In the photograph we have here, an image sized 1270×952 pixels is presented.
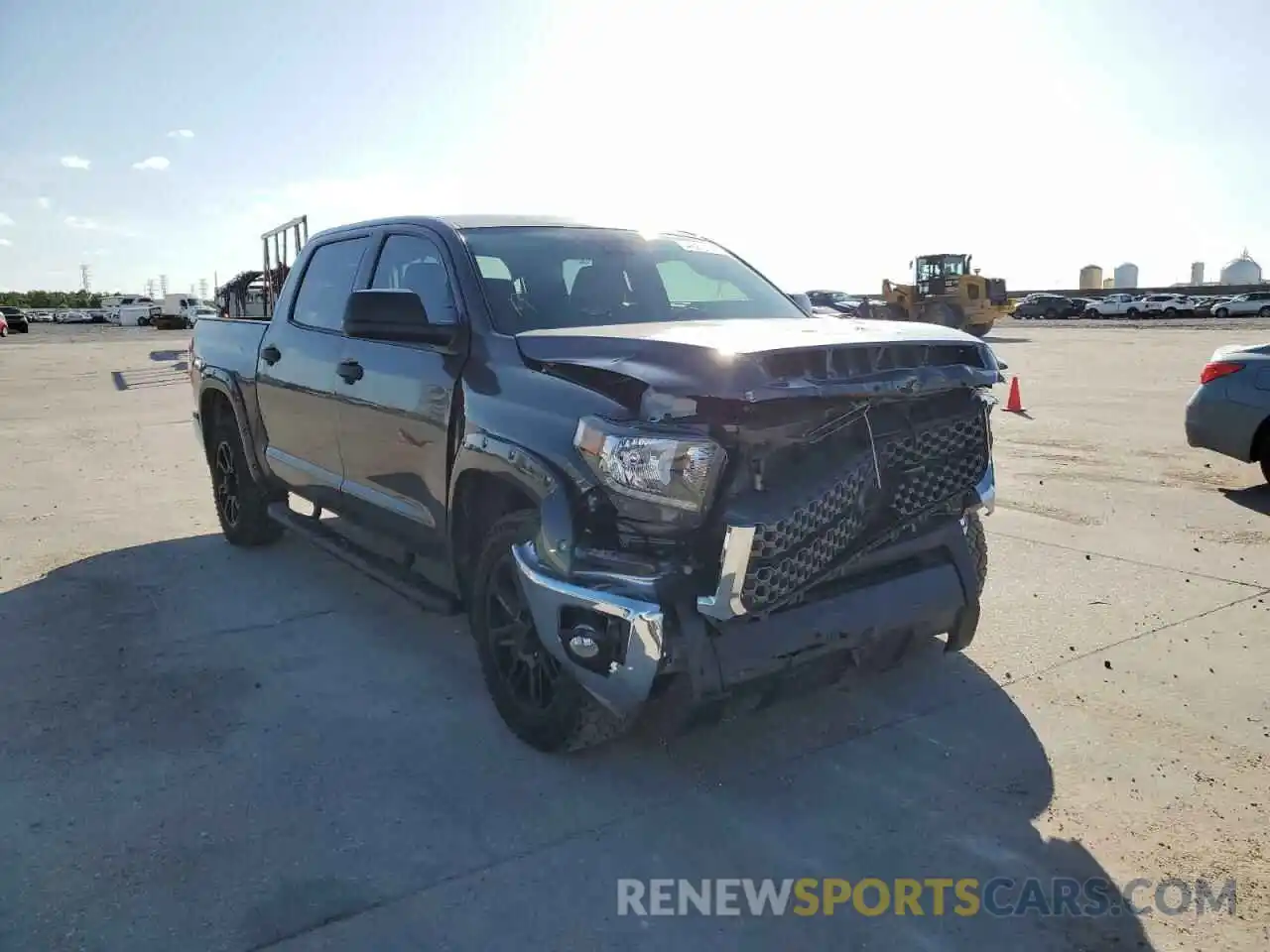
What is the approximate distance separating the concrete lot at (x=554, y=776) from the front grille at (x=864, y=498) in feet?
2.60

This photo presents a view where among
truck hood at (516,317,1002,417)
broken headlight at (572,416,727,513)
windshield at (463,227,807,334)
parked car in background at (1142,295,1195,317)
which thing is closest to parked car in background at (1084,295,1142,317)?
parked car in background at (1142,295,1195,317)

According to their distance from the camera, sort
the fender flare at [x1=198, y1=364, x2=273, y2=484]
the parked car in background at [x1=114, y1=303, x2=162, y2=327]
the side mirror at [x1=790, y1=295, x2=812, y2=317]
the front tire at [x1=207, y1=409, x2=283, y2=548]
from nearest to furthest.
A: 1. the side mirror at [x1=790, y1=295, x2=812, y2=317]
2. the fender flare at [x1=198, y1=364, x2=273, y2=484]
3. the front tire at [x1=207, y1=409, x2=283, y2=548]
4. the parked car in background at [x1=114, y1=303, x2=162, y2=327]

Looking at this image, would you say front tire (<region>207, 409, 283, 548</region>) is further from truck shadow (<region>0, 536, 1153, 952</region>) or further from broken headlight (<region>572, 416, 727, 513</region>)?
broken headlight (<region>572, 416, 727, 513</region>)

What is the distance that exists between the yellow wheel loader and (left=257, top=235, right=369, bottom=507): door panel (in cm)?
3150

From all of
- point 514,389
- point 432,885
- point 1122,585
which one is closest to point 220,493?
point 514,389

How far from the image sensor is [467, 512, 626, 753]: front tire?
343 cm

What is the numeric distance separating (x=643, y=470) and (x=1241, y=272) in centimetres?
11243

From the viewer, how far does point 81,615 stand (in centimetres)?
524

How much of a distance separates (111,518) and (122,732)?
4143 millimetres

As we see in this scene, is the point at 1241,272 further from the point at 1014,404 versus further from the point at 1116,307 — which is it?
the point at 1014,404

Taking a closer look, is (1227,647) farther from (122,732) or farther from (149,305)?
(149,305)

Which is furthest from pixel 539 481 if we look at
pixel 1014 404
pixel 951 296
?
pixel 951 296

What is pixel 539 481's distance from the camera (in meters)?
3.33

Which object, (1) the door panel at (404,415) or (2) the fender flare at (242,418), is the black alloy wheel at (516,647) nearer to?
(1) the door panel at (404,415)
